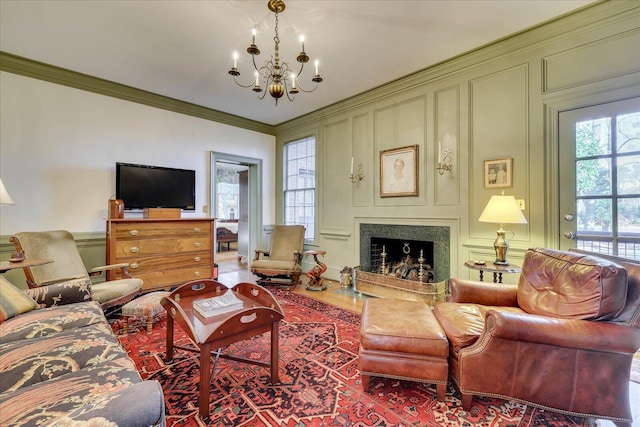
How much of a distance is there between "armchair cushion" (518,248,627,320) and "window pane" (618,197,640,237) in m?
0.98

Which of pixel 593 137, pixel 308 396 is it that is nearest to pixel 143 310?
pixel 308 396

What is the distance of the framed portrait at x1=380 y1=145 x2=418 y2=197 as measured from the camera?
145 inches

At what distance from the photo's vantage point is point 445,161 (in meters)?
3.38

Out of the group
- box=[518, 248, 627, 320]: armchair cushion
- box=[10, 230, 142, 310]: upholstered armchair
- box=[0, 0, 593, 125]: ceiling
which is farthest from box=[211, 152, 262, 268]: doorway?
box=[518, 248, 627, 320]: armchair cushion

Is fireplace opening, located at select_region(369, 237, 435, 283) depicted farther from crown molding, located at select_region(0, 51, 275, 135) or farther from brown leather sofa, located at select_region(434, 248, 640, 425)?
crown molding, located at select_region(0, 51, 275, 135)

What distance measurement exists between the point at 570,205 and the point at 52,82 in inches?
233

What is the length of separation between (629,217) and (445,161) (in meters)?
1.65

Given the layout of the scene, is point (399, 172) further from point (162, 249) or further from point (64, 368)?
point (64, 368)

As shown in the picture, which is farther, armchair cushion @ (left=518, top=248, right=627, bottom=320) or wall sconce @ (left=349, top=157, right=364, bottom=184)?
wall sconce @ (left=349, top=157, right=364, bottom=184)

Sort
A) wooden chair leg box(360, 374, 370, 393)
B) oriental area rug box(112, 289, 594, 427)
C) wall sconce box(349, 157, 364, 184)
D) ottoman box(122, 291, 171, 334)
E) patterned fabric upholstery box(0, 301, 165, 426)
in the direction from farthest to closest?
1. wall sconce box(349, 157, 364, 184)
2. ottoman box(122, 291, 171, 334)
3. wooden chair leg box(360, 374, 370, 393)
4. oriental area rug box(112, 289, 594, 427)
5. patterned fabric upholstery box(0, 301, 165, 426)

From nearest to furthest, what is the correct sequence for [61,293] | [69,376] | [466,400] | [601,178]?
[69,376] < [466,400] < [61,293] < [601,178]

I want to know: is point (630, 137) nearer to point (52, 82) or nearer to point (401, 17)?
point (401, 17)

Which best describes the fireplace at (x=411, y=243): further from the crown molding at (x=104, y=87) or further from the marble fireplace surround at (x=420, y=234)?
the crown molding at (x=104, y=87)

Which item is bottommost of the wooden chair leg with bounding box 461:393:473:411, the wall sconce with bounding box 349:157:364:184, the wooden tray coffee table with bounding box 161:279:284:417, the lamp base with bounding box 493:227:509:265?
the wooden chair leg with bounding box 461:393:473:411
